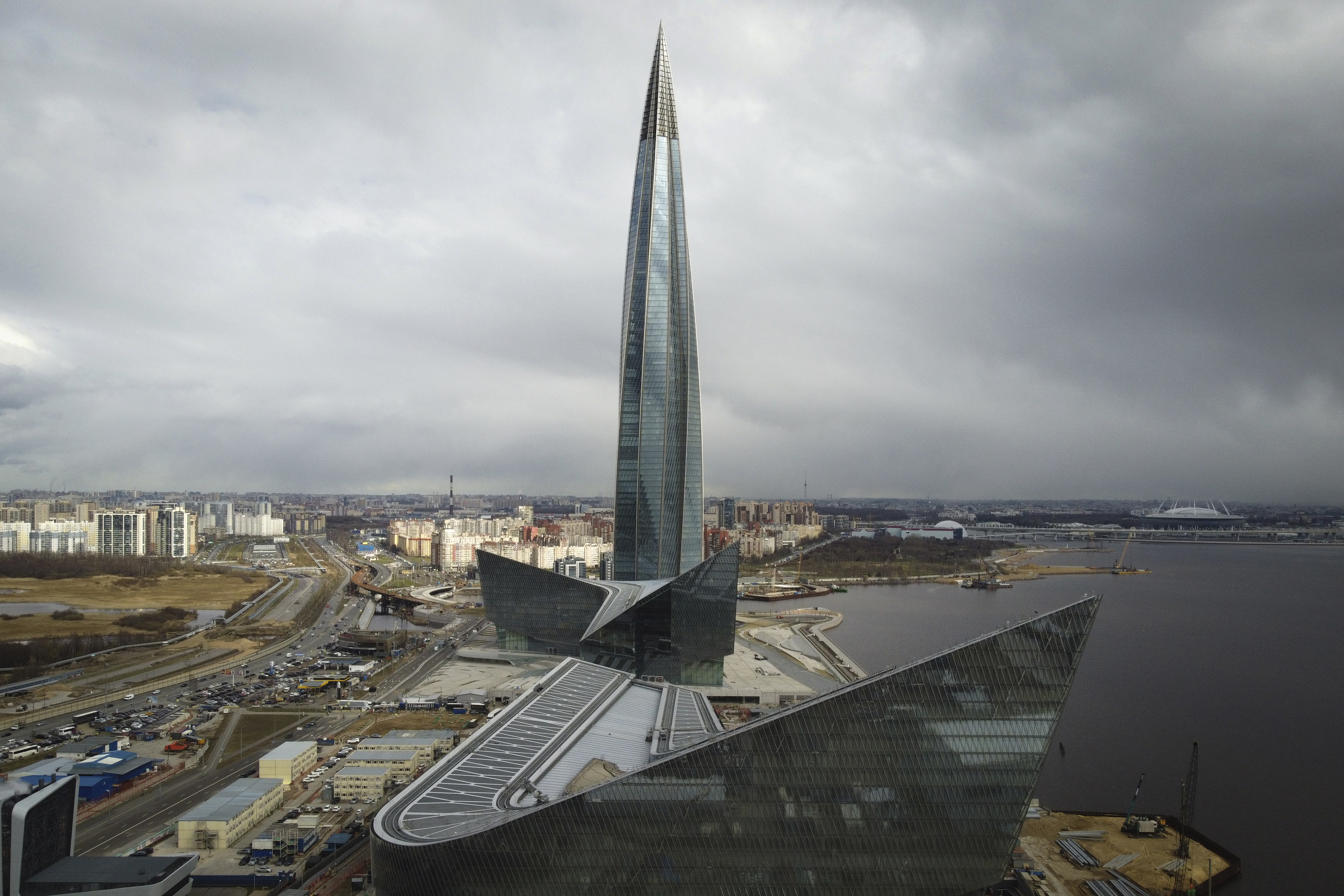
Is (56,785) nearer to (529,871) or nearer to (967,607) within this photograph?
(529,871)

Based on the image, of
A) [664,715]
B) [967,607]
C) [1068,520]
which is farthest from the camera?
[1068,520]

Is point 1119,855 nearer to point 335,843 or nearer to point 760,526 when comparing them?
point 335,843

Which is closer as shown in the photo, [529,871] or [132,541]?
[529,871]

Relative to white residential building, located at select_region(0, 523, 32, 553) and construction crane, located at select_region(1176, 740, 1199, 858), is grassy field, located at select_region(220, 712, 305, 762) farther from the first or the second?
white residential building, located at select_region(0, 523, 32, 553)

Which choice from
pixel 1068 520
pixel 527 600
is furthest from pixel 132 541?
pixel 1068 520

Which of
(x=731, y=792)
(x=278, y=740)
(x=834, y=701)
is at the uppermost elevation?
(x=834, y=701)

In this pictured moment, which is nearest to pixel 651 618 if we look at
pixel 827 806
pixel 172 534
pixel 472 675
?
→ pixel 472 675
